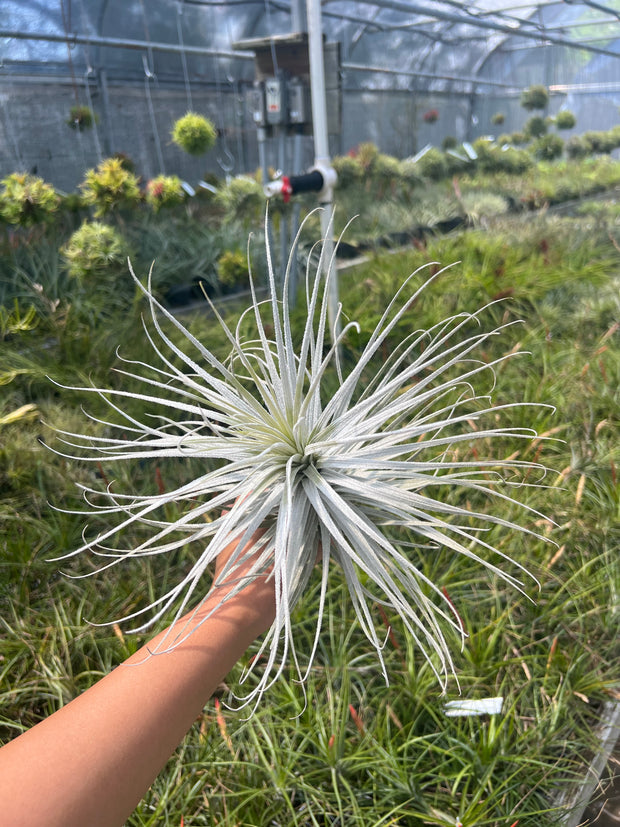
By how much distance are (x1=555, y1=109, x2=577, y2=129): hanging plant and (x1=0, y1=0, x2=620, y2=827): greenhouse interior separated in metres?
6.39

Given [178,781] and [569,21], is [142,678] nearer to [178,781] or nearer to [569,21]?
[178,781]

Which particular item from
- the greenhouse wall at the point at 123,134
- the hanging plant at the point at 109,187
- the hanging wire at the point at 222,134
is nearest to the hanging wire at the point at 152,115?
the greenhouse wall at the point at 123,134

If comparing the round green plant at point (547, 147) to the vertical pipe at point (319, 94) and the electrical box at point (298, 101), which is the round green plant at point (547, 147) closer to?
the electrical box at point (298, 101)

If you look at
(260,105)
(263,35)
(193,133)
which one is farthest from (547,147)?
(260,105)

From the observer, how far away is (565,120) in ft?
32.5

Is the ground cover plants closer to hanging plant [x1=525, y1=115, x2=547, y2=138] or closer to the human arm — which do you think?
the human arm

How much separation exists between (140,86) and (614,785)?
18.0ft

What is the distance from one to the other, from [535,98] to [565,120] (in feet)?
2.36

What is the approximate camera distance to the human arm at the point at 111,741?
0.65 metres

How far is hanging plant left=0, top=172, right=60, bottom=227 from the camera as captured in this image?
2943mm

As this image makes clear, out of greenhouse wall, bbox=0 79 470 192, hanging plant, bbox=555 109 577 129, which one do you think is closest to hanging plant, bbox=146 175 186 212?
greenhouse wall, bbox=0 79 470 192

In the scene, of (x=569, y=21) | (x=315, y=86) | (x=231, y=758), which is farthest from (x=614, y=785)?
(x=569, y=21)

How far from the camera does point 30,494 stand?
1.96 meters

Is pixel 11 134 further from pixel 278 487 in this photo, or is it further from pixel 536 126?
pixel 536 126
